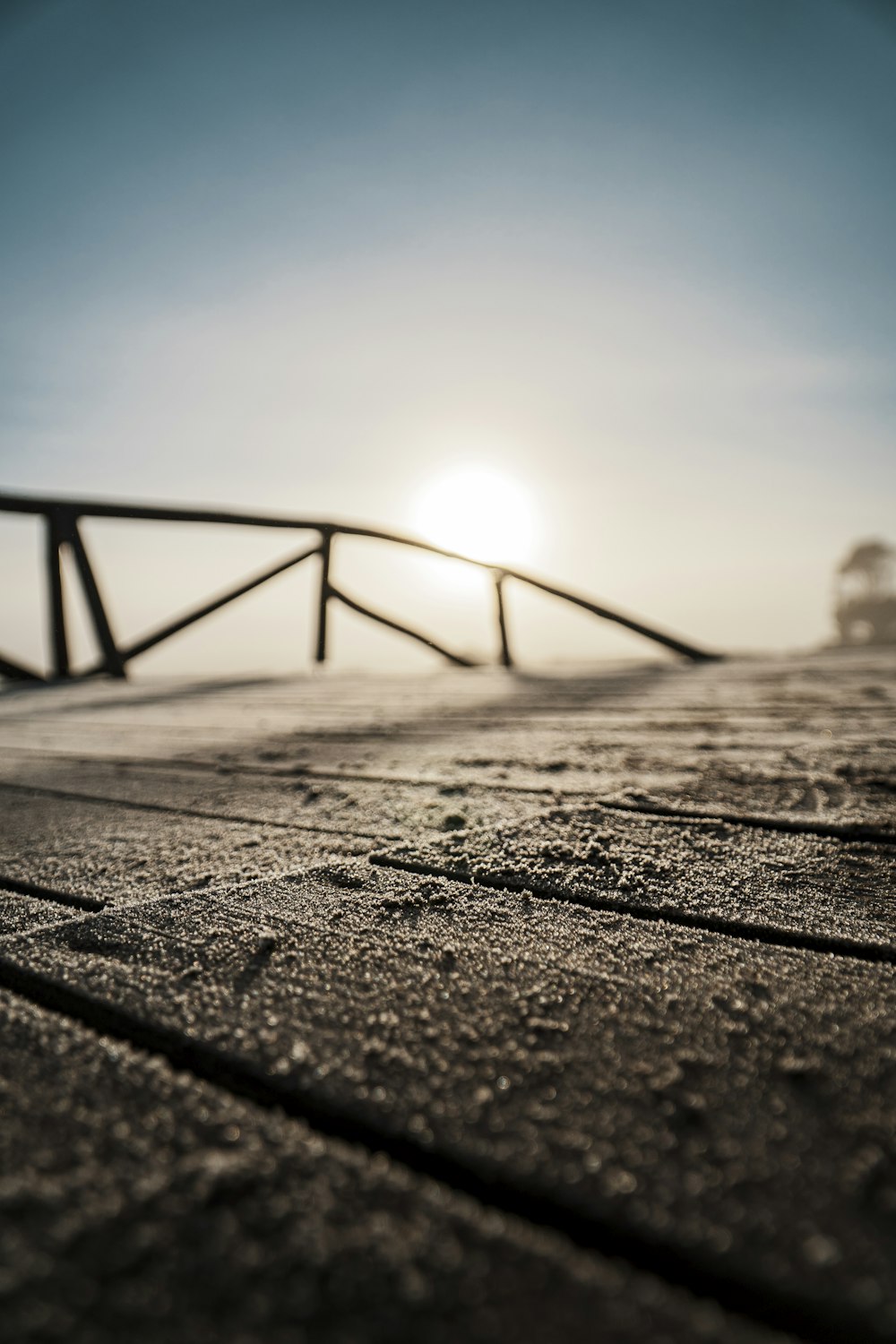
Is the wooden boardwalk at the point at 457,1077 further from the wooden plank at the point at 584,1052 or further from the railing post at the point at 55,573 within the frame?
the railing post at the point at 55,573

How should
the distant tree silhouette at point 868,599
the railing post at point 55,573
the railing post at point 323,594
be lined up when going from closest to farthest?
the railing post at point 55,573
the railing post at point 323,594
the distant tree silhouette at point 868,599

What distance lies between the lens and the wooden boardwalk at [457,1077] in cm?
36

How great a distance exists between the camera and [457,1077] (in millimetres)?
523

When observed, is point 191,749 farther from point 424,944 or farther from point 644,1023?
point 644,1023

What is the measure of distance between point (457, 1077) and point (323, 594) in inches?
199

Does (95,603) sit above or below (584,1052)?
above

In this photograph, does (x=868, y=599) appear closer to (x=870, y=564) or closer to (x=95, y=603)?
(x=870, y=564)

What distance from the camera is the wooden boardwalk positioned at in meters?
0.36

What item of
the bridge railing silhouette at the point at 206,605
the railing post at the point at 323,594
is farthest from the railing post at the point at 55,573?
the railing post at the point at 323,594

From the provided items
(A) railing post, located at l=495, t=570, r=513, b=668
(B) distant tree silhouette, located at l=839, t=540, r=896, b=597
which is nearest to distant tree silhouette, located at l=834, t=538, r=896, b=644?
(B) distant tree silhouette, located at l=839, t=540, r=896, b=597

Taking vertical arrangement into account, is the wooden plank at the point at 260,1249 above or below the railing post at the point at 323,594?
below

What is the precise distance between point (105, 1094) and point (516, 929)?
0.40 metres

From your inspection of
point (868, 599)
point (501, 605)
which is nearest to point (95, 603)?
point (501, 605)

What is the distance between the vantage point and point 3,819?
145 centimetres
